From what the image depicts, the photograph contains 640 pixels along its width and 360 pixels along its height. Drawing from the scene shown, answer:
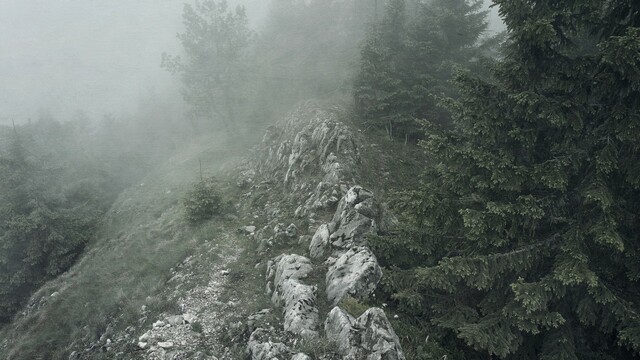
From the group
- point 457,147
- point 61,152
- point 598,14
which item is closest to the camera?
point 598,14

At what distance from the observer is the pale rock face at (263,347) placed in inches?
340

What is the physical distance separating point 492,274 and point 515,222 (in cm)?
127

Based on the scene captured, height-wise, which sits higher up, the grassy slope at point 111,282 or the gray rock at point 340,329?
the gray rock at point 340,329

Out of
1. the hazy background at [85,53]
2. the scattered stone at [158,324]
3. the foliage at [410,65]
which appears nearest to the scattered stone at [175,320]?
the scattered stone at [158,324]

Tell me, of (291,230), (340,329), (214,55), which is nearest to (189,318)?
(291,230)

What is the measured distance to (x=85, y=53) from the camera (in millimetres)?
89562

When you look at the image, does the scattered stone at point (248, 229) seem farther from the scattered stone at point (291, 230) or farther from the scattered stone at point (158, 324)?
A: the scattered stone at point (158, 324)

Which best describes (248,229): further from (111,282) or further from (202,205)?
(111,282)

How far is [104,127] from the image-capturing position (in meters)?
47.7

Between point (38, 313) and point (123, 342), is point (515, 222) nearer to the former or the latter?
point (123, 342)

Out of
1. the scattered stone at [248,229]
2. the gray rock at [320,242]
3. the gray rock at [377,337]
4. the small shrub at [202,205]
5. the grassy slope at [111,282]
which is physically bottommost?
the grassy slope at [111,282]

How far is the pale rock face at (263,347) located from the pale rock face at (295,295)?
2.07 ft

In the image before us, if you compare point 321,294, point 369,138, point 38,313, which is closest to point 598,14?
point 321,294

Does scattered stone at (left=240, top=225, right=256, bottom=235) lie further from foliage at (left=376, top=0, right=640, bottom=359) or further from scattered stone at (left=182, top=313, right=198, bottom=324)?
foliage at (left=376, top=0, right=640, bottom=359)
